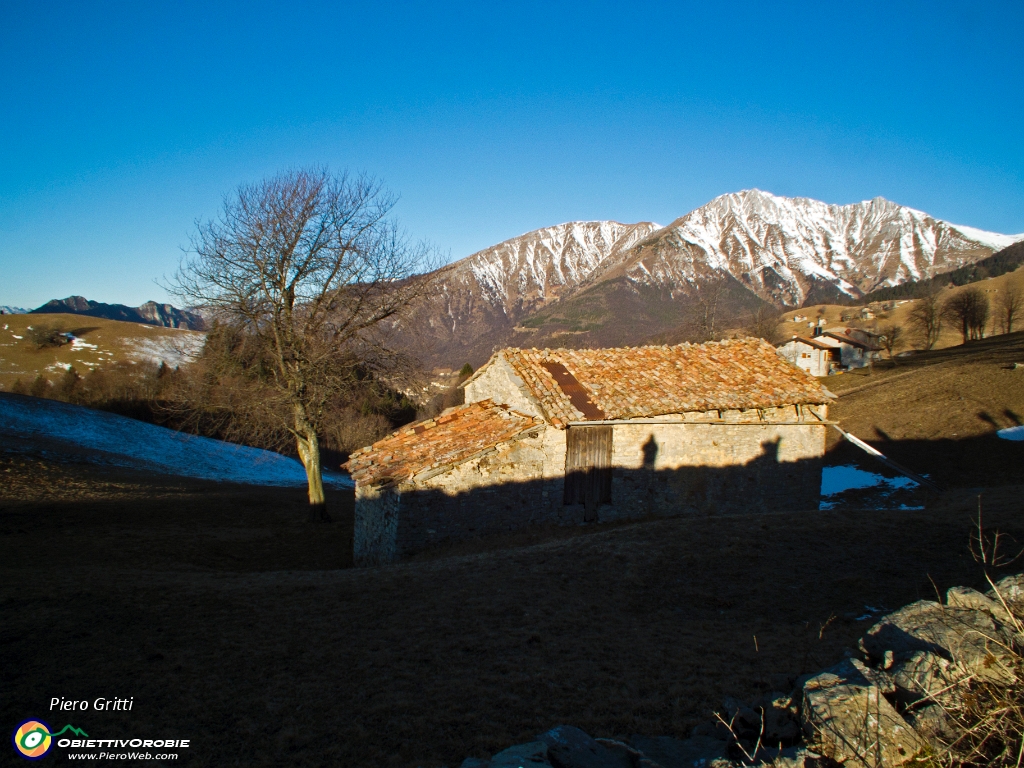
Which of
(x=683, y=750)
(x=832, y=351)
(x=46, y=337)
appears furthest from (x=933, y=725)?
(x=46, y=337)

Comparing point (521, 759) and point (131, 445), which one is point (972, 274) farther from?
point (521, 759)

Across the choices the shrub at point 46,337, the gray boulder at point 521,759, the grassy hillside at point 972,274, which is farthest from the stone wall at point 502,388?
the grassy hillside at point 972,274

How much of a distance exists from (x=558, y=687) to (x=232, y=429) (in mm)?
14376

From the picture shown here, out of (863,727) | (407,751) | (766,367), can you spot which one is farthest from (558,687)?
(766,367)

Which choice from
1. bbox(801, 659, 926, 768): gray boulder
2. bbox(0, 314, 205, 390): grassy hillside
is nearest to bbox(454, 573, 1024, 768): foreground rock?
bbox(801, 659, 926, 768): gray boulder

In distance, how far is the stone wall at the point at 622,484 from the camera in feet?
42.8

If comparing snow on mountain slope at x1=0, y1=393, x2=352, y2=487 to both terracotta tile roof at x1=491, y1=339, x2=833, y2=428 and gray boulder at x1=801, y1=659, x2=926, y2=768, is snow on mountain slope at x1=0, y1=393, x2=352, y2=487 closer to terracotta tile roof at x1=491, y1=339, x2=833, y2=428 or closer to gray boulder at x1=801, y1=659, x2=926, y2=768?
terracotta tile roof at x1=491, y1=339, x2=833, y2=428

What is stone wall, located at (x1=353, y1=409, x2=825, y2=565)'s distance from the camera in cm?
1304

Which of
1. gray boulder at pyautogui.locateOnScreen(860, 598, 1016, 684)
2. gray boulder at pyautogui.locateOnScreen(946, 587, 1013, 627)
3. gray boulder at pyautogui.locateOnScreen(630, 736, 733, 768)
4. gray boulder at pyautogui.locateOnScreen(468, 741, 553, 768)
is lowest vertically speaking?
gray boulder at pyautogui.locateOnScreen(630, 736, 733, 768)

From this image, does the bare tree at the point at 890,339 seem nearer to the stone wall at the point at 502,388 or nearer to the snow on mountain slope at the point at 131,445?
the stone wall at the point at 502,388

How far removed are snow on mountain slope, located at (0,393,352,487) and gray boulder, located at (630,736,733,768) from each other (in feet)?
87.0

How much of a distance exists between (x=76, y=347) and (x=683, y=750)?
8334cm

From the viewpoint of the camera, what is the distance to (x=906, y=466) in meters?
25.9

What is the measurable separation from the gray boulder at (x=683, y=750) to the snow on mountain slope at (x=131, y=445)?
→ 2652 centimetres
